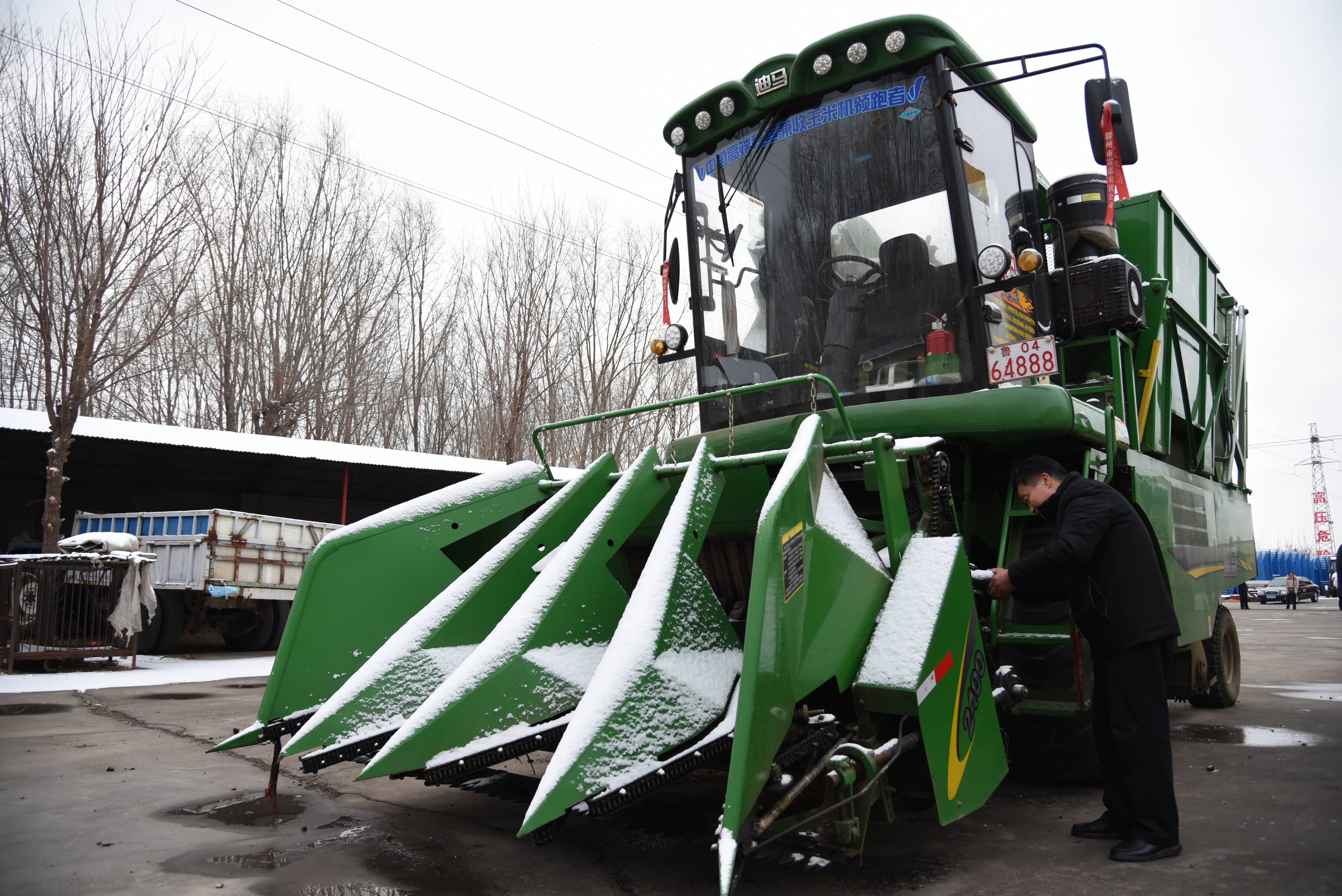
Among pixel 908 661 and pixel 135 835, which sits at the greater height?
pixel 908 661

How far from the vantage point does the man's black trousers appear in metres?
3.08

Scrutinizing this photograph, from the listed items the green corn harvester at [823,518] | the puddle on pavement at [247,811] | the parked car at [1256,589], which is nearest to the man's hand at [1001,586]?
the green corn harvester at [823,518]

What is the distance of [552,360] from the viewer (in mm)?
21766

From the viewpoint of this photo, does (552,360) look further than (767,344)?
Yes

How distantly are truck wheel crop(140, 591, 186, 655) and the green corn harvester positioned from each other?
9.78m

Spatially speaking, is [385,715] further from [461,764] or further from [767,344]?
[767,344]

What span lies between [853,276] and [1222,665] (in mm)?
4495

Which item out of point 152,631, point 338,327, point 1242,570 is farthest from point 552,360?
point 1242,570

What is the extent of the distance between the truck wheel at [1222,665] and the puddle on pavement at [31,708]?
8.40 metres

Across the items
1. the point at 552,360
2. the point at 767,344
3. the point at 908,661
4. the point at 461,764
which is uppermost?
the point at 552,360

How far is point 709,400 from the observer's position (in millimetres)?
3816

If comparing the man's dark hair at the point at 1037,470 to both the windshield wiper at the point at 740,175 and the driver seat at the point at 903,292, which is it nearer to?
the driver seat at the point at 903,292

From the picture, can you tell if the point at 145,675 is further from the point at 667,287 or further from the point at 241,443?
the point at 667,287

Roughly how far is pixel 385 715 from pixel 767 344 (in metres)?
2.64
